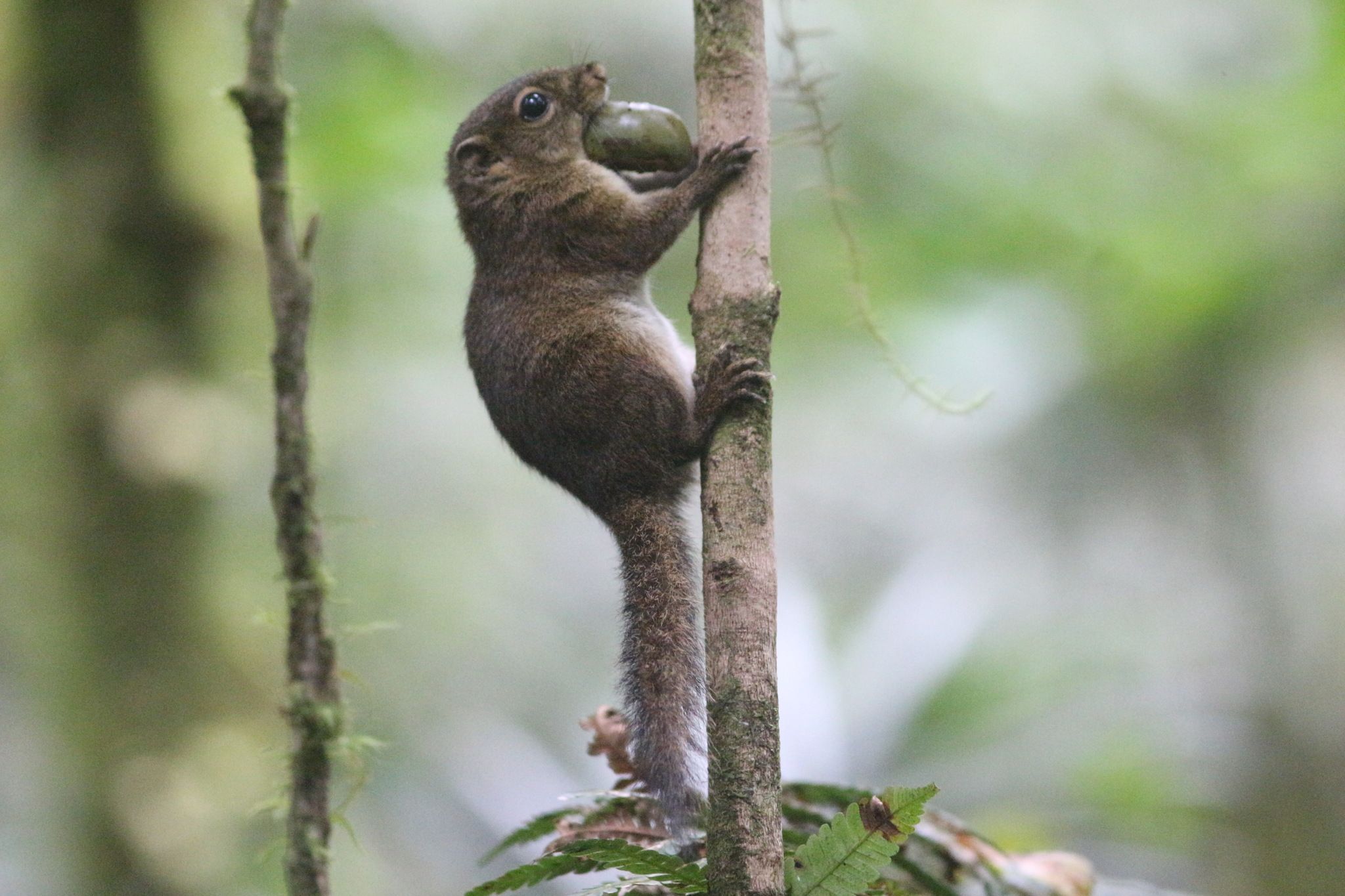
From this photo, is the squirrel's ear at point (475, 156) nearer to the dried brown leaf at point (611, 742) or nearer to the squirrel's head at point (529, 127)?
the squirrel's head at point (529, 127)

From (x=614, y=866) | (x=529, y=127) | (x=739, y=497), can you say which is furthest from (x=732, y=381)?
(x=529, y=127)

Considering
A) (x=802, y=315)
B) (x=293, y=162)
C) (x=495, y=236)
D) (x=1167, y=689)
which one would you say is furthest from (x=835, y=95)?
(x=495, y=236)

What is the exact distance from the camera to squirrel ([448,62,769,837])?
106 inches

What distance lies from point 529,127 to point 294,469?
2.31m

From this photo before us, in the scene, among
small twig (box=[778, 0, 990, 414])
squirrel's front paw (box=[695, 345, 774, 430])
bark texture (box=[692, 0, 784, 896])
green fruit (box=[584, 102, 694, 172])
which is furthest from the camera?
green fruit (box=[584, 102, 694, 172])

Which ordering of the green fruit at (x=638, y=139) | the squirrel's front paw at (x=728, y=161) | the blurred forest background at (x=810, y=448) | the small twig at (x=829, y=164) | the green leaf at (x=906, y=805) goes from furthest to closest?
the blurred forest background at (x=810, y=448) < the green fruit at (x=638, y=139) < the small twig at (x=829, y=164) < the squirrel's front paw at (x=728, y=161) < the green leaf at (x=906, y=805)

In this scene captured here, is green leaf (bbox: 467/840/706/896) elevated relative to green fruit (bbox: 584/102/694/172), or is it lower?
lower

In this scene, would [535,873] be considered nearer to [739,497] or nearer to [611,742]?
[611,742]

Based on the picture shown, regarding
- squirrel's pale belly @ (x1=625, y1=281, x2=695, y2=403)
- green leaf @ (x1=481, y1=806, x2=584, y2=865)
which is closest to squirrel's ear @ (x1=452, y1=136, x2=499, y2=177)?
squirrel's pale belly @ (x1=625, y1=281, x2=695, y2=403)

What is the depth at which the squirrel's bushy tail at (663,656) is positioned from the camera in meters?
2.50

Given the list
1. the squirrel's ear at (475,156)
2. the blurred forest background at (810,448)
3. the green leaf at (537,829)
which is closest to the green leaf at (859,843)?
the green leaf at (537,829)

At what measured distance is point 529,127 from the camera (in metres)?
4.03

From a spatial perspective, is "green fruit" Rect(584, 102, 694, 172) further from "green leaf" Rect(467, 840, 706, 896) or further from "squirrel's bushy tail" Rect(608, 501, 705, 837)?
"green leaf" Rect(467, 840, 706, 896)

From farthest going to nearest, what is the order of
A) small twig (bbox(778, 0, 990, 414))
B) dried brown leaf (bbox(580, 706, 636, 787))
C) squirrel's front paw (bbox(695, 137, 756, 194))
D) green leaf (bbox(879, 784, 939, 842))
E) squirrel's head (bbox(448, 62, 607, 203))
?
squirrel's head (bbox(448, 62, 607, 203))
small twig (bbox(778, 0, 990, 414))
dried brown leaf (bbox(580, 706, 636, 787))
squirrel's front paw (bbox(695, 137, 756, 194))
green leaf (bbox(879, 784, 939, 842))
